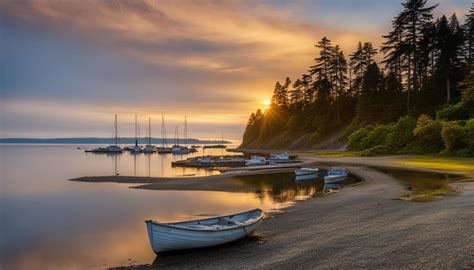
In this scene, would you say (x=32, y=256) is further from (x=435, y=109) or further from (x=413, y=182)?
(x=435, y=109)

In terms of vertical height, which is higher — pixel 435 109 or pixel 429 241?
pixel 435 109

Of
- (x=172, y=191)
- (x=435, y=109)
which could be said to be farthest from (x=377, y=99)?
(x=172, y=191)

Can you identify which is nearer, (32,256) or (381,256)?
(381,256)

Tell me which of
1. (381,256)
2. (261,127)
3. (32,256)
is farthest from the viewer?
(261,127)

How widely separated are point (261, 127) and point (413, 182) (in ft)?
406

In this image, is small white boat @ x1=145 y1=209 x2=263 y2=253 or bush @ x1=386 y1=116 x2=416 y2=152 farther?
bush @ x1=386 y1=116 x2=416 y2=152

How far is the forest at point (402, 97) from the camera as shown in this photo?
61.4 metres

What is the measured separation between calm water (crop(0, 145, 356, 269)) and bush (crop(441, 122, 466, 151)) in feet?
81.7

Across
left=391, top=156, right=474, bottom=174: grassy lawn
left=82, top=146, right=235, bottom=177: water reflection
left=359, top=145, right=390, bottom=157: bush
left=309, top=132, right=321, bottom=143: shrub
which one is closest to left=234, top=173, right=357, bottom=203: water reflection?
left=391, top=156, right=474, bottom=174: grassy lawn

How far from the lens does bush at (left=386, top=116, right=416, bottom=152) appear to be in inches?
2593

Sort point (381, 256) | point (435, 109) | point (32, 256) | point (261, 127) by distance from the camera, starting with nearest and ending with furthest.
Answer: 1. point (381, 256)
2. point (32, 256)
3. point (435, 109)
4. point (261, 127)

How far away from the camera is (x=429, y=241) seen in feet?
46.5

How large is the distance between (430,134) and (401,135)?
7.32m

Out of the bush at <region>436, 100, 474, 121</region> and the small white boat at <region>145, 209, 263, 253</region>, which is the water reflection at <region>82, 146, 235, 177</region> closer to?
the small white boat at <region>145, 209, 263, 253</region>
